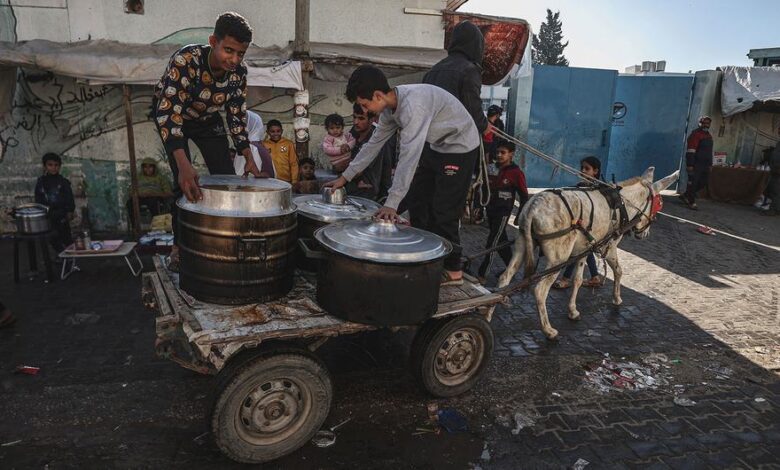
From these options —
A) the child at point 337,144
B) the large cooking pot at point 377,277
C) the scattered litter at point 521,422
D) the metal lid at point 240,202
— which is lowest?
the scattered litter at point 521,422

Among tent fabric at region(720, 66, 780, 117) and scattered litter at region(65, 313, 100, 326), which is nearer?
scattered litter at region(65, 313, 100, 326)

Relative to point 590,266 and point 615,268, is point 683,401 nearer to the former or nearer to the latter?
point 615,268

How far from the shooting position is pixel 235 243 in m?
3.14

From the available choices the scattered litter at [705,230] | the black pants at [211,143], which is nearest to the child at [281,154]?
A: the black pants at [211,143]

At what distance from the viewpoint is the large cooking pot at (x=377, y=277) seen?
9.91 feet

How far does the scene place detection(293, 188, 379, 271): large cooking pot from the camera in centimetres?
388

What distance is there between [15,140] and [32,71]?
1.18 m

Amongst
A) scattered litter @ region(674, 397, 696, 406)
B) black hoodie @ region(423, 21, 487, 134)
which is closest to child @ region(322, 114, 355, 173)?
black hoodie @ region(423, 21, 487, 134)

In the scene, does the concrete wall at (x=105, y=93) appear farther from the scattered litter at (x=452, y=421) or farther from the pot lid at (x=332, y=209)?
the scattered litter at (x=452, y=421)

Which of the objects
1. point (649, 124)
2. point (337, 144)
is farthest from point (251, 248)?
point (649, 124)

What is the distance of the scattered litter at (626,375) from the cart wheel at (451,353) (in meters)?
1.20

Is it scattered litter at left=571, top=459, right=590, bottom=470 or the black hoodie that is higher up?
the black hoodie

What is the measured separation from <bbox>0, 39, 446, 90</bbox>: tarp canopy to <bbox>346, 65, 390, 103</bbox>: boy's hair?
4.39 metres

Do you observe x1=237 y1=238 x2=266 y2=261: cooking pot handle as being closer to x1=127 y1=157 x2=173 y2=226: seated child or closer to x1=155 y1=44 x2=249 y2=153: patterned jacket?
x1=155 y1=44 x2=249 y2=153: patterned jacket
